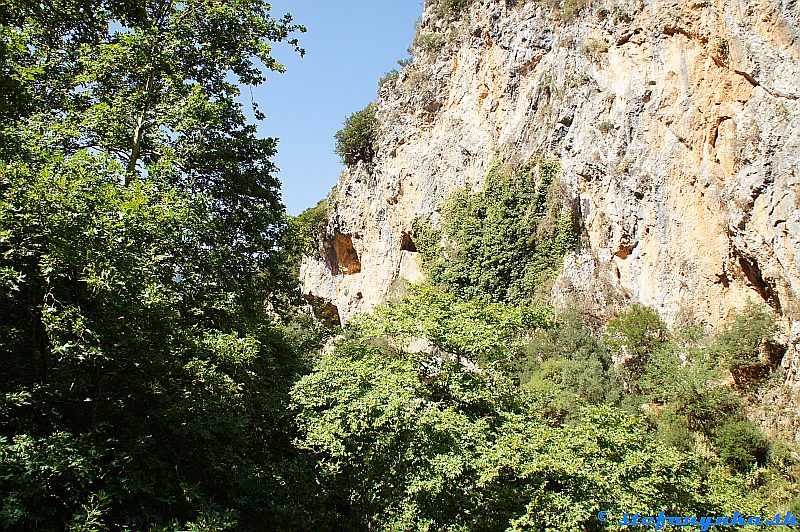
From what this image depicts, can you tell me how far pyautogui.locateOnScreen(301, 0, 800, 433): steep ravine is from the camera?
13.9m

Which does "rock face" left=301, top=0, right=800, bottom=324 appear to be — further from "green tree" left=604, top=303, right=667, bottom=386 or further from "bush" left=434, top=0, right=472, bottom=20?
"bush" left=434, top=0, right=472, bottom=20

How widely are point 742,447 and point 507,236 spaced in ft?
35.3

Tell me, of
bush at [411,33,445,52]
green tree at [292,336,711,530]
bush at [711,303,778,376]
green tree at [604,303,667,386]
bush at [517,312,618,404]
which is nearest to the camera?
green tree at [292,336,711,530]

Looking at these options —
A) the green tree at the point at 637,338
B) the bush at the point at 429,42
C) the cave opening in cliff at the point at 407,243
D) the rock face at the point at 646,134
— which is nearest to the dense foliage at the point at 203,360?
the green tree at the point at 637,338

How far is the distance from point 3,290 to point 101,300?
0.85m

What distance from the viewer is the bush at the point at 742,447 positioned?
42.4 feet

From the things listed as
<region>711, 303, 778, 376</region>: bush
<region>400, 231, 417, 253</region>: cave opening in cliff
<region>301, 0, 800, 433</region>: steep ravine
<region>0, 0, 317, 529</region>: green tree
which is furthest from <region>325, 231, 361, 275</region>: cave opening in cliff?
<region>0, 0, 317, 529</region>: green tree

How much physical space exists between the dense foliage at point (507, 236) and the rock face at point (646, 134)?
78 cm

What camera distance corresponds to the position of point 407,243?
92.8 feet

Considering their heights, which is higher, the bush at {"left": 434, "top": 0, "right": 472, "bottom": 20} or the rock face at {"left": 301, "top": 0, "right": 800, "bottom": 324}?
the bush at {"left": 434, "top": 0, "right": 472, "bottom": 20}

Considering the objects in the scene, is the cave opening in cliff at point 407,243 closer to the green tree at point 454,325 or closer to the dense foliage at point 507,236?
the dense foliage at point 507,236

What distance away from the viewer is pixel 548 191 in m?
20.3

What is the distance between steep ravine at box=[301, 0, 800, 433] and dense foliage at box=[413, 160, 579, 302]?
2.55ft

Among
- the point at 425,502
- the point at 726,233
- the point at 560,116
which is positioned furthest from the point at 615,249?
the point at 425,502
